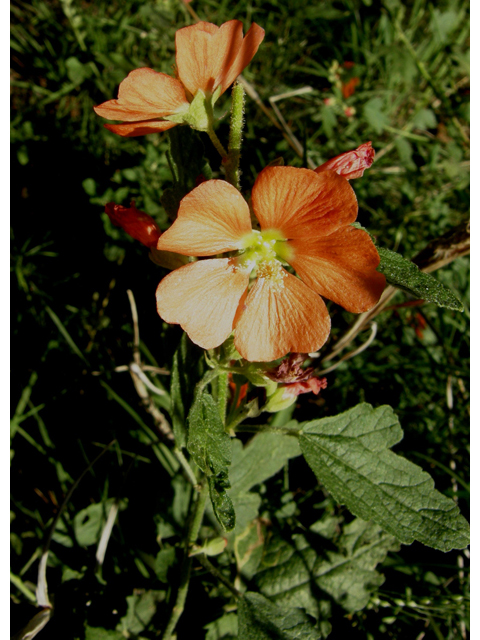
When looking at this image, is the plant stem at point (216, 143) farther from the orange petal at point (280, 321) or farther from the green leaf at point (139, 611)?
the green leaf at point (139, 611)

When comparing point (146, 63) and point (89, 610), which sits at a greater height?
point (146, 63)

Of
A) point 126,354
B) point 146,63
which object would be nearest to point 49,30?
point 146,63

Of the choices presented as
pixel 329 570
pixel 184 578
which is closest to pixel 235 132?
pixel 184 578

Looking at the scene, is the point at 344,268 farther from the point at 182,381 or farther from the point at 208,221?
the point at 182,381

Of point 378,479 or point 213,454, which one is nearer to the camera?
point 213,454

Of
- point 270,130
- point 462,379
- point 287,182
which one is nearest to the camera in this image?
point 287,182

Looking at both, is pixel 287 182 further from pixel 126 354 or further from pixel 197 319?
pixel 126 354
